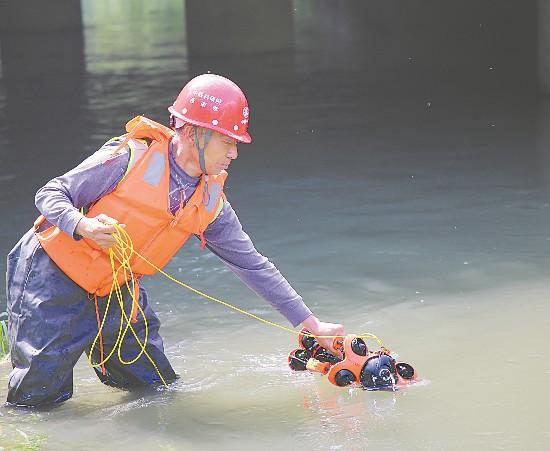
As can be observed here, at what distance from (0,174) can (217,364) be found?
5737mm

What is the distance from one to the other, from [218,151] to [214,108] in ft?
0.59

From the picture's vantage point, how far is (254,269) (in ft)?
16.8

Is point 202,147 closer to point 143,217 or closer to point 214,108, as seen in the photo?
point 214,108

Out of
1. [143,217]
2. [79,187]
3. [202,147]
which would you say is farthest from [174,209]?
[79,187]

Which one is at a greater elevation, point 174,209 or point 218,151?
point 218,151

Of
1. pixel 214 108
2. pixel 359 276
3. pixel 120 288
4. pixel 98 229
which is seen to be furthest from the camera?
pixel 359 276

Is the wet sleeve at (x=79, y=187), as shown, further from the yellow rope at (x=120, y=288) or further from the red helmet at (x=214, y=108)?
the red helmet at (x=214, y=108)

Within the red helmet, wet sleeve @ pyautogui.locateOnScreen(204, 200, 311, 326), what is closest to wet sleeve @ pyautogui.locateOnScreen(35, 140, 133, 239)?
the red helmet

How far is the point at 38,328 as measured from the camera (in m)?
4.89

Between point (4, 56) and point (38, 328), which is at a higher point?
point (38, 328)

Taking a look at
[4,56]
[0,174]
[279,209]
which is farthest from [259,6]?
[279,209]

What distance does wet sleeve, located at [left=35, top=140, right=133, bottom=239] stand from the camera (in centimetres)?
443

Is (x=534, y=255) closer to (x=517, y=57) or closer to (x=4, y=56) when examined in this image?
(x=517, y=57)

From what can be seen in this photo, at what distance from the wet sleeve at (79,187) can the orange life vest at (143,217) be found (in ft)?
0.16
